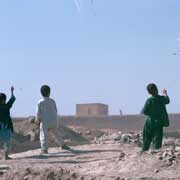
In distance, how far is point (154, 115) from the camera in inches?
466

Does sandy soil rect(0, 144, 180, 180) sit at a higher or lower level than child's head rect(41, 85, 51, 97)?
lower

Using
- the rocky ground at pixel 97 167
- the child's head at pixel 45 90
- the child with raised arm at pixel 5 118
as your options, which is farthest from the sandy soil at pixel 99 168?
the child's head at pixel 45 90

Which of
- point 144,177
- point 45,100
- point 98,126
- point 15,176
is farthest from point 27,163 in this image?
point 98,126

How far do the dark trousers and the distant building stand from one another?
38842mm

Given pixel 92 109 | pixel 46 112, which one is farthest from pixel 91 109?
pixel 46 112

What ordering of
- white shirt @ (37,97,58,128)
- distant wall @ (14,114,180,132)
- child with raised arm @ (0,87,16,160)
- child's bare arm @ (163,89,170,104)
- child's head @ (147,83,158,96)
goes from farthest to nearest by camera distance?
distant wall @ (14,114,180,132)
white shirt @ (37,97,58,128)
child with raised arm @ (0,87,16,160)
child's bare arm @ (163,89,170,104)
child's head @ (147,83,158,96)

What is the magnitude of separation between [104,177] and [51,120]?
4178 mm

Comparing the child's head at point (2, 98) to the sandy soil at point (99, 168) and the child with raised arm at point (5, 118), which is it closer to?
the child with raised arm at point (5, 118)

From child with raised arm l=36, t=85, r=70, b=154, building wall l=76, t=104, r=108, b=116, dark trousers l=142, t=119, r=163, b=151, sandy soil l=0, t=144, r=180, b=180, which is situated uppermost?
building wall l=76, t=104, r=108, b=116

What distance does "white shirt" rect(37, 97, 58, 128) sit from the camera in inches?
509

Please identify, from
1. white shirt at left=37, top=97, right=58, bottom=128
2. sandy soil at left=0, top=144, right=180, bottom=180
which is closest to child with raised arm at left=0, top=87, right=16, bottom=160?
white shirt at left=37, top=97, right=58, bottom=128

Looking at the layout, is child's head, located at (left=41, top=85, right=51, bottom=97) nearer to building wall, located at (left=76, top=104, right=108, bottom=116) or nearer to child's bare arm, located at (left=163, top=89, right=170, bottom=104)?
child's bare arm, located at (left=163, top=89, right=170, bottom=104)

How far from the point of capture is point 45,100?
12938 mm

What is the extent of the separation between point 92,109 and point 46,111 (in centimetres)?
3849
